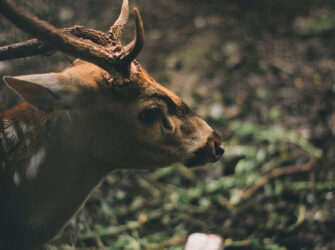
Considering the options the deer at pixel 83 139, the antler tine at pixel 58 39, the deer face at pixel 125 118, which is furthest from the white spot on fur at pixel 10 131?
the antler tine at pixel 58 39

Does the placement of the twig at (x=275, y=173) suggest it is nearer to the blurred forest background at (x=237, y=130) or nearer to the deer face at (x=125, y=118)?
the blurred forest background at (x=237, y=130)

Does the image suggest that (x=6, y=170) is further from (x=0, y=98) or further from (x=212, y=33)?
(x=212, y=33)

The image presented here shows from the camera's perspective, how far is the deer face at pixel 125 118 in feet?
6.07

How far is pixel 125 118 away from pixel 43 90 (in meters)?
0.40

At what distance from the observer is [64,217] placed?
7.11ft

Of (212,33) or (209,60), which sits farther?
(212,33)

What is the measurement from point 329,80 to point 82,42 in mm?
3346

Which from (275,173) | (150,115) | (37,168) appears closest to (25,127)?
(37,168)

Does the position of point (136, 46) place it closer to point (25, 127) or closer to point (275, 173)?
point (25, 127)

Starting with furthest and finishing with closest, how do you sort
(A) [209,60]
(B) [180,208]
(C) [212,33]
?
(C) [212,33] < (A) [209,60] < (B) [180,208]

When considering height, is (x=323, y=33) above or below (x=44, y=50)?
below

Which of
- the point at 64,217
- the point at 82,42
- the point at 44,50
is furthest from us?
the point at 64,217

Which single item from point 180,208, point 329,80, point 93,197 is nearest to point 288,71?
point 329,80

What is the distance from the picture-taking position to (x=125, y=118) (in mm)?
2000
